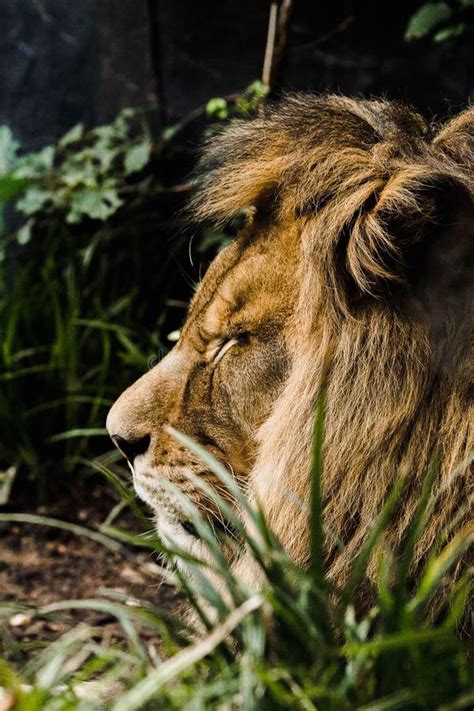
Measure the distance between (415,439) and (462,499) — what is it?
139 mm

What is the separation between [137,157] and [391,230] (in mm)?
2294

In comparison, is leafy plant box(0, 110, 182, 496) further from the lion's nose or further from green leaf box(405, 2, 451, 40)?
the lion's nose

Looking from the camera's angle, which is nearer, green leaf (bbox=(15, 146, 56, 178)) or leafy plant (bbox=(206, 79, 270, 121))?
leafy plant (bbox=(206, 79, 270, 121))

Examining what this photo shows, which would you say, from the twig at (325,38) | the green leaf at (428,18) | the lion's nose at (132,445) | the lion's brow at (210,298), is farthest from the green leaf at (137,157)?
the lion's nose at (132,445)

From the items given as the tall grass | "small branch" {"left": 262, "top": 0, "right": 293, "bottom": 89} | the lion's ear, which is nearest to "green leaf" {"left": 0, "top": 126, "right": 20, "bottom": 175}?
"small branch" {"left": 262, "top": 0, "right": 293, "bottom": 89}

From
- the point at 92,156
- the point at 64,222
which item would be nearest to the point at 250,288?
the point at 92,156

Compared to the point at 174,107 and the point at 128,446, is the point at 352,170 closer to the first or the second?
the point at 128,446

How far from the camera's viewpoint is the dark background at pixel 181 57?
4586mm

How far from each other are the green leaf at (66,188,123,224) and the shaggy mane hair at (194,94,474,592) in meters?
2.00

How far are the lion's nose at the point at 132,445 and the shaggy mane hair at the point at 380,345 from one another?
1.12ft

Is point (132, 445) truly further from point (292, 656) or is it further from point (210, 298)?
point (292, 656)

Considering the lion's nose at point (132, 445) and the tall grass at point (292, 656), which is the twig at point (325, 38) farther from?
the tall grass at point (292, 656)

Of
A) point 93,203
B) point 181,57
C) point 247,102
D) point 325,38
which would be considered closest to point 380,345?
point 247,102

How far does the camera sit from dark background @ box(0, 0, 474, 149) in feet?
15.0
